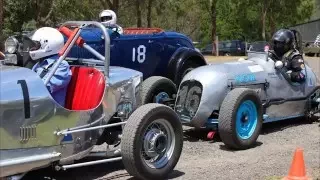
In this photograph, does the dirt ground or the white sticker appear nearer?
the dirt ground

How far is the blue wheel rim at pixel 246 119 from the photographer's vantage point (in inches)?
309

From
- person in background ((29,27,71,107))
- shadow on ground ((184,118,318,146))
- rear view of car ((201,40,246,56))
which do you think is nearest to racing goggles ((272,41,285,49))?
shadow on ground ((184,118,318,146))

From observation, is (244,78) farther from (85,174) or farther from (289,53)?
(85,174)

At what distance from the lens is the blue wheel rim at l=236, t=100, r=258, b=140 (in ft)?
25.7

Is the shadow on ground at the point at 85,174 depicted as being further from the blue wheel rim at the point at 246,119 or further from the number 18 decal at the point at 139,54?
the number 18 decal at the point at 139,54

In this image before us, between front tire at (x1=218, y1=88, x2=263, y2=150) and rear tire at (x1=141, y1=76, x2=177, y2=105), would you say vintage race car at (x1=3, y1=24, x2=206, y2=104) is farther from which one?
front tire at (x1=218, y1=88, x2=263, y2=150)

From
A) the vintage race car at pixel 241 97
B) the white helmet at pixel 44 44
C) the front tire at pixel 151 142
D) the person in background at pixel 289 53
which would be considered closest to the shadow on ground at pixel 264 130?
the vintage race car at pixel 241 97

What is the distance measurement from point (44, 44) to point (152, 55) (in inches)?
173

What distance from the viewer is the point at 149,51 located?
9.94m

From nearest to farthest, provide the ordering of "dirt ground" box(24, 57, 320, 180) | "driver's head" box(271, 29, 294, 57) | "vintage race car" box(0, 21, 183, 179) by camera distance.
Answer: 1. "vintage race car" box(0, 21, 183, 179)
2. "dirt ground" box(24, 57, 320, 180)
3. "driver's head" box(271, 29, 294, 57)

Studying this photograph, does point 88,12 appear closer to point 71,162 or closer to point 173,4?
point 173,4

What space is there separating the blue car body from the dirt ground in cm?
150

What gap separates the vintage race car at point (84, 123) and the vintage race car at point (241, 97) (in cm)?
171

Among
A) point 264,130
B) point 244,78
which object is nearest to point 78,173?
point 244,78
